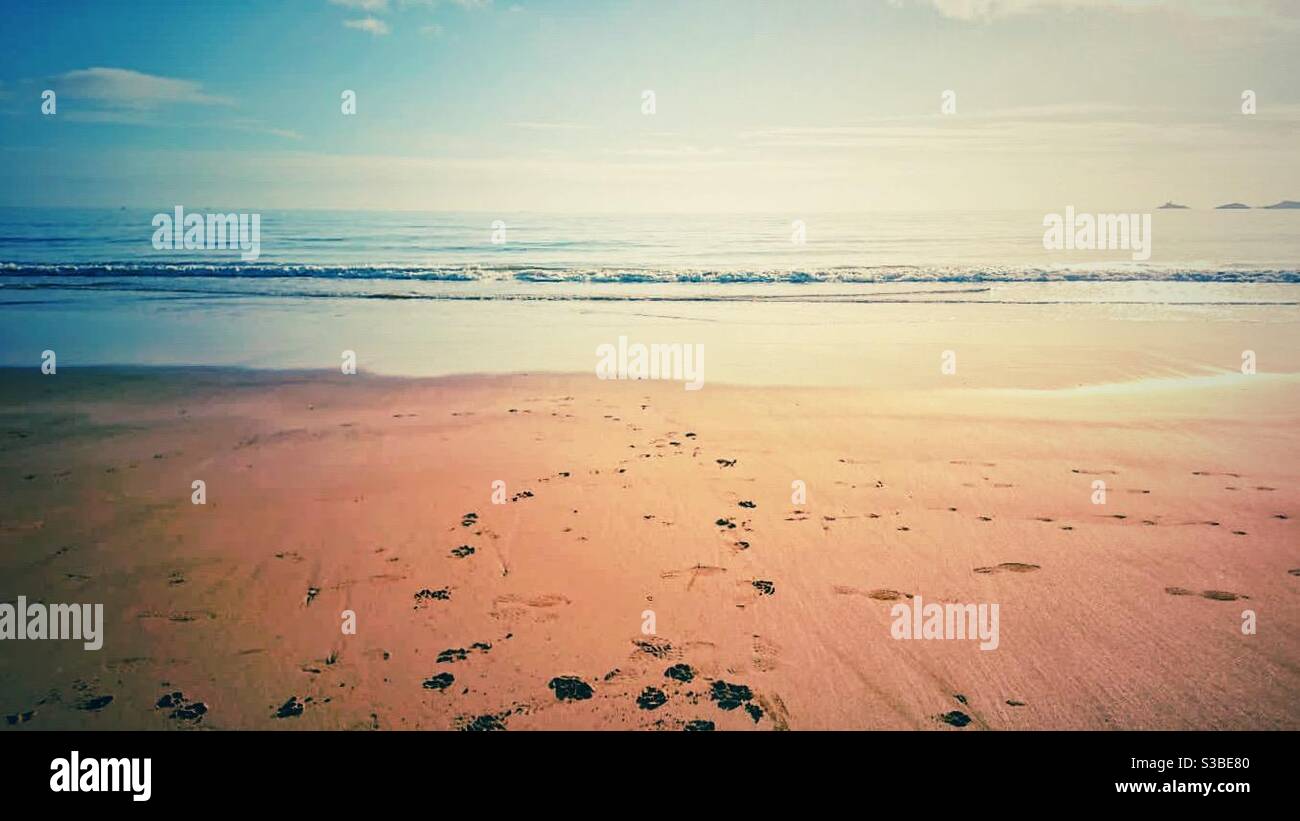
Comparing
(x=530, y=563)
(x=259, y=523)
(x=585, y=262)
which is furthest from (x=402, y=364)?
(x=585, y=262)

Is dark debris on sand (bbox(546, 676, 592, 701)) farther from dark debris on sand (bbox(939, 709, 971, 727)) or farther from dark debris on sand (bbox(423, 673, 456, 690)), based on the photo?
dark debris on sand (bbox(939, 709, 971, 727))

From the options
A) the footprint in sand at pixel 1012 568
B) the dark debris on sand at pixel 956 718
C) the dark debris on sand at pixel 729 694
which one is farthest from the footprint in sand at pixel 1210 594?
the dark debris on sand at pixel 729 694

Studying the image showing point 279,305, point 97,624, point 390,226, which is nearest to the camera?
point 97,624

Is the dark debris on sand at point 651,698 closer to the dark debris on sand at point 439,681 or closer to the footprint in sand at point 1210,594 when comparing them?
the dark debris on sand at point 439,681

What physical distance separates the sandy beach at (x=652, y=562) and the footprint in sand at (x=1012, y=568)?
23mm

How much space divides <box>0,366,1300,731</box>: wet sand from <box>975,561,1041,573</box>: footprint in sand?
0.14 feet

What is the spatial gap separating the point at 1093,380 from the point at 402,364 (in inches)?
453

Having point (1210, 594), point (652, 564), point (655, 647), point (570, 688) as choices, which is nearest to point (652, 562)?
point (652, 564)

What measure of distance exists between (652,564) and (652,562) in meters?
0.03

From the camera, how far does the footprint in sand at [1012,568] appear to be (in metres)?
5.47

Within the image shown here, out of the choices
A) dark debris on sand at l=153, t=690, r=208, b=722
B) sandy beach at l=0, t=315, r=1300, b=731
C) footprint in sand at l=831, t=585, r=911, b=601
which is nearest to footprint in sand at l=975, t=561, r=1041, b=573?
sandy beach at l=0, t=315, r=1300, b=731
